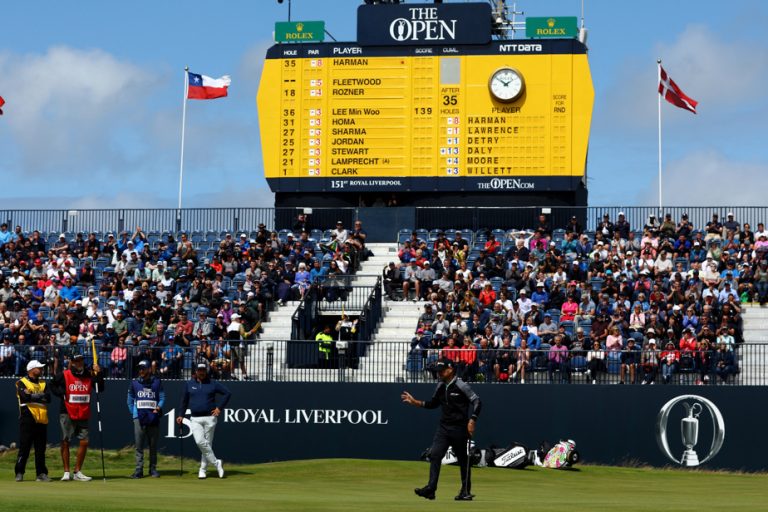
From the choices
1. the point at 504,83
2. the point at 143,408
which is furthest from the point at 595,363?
the point at 143,408

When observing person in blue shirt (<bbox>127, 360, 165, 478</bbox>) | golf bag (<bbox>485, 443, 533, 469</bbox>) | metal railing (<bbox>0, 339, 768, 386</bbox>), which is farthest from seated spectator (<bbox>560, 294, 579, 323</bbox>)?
person in blue shirt (<bbox>127, 360, 165, 478</bbox>)

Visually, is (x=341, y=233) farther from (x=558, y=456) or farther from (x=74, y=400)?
(x=74, y=400)

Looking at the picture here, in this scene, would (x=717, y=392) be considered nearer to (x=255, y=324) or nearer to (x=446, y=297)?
(x=446, y=297)

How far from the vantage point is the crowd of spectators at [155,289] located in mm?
29172

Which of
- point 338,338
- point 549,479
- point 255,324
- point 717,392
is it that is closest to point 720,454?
point 717,392

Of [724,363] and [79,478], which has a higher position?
[724,363]

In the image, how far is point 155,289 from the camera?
1293 inches

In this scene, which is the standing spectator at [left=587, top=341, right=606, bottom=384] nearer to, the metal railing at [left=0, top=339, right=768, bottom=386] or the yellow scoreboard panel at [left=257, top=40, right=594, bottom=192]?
the metal railing at [left=0, top=339, right=768, bottom=386]

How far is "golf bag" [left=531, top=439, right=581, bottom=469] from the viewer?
25369 mm

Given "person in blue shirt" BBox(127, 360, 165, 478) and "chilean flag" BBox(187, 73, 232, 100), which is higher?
"chilean flag" BBox(187, 73, 232, 100)

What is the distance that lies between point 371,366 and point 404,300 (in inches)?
162

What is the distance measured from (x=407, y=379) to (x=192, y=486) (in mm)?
9201

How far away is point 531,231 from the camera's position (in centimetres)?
3431

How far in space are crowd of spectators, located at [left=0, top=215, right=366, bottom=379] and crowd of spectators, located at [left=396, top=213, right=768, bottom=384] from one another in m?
2.88
